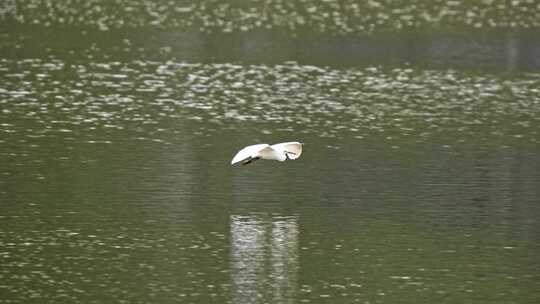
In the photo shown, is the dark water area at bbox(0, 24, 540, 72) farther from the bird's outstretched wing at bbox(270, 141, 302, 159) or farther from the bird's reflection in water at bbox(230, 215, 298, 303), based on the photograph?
the bird's reflection in water at bbox(230, 215, 298, 303)

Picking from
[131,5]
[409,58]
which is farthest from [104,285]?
[131,5]

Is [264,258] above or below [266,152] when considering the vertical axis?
below

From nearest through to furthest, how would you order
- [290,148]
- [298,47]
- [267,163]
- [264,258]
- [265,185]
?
[264,258] → [290,148] → [265,185] → [267,163] → [298,47]

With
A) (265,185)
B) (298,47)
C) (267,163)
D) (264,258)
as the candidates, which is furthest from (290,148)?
(298,47)

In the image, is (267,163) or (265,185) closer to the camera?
(265,185)

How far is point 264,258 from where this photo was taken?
1625cm

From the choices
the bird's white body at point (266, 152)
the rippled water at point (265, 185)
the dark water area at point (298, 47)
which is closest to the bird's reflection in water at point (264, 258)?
the rippled water at point (265, 185)

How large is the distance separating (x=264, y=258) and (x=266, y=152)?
2.50 metres

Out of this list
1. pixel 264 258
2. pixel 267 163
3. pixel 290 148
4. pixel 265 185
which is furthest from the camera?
pixel 267 163

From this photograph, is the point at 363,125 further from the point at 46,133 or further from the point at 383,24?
the point at 383,24

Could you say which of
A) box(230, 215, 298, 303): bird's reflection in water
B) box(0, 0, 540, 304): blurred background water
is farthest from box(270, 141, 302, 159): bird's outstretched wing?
box(230, 215, 298, 303): bird's reflection in water

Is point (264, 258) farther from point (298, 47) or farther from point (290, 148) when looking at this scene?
point (298, 47)

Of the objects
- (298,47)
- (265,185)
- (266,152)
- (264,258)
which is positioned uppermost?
(298,47)

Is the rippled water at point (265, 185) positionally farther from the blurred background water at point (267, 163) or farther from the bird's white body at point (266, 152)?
the bird's white body at point (266, 152)
